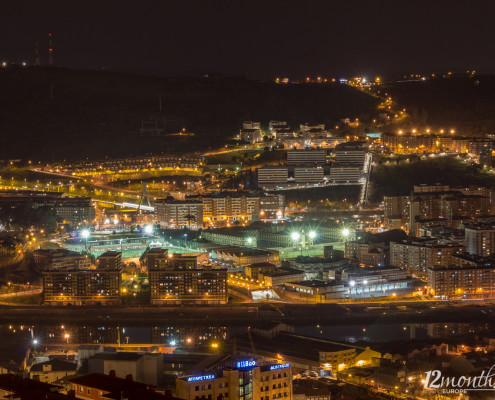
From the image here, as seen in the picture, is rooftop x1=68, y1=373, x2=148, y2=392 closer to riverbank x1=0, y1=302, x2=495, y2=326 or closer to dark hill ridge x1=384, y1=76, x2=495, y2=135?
riverbank x1=0, y1=302, x2=495, y2=326

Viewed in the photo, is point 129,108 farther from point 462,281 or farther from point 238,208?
point 462,281

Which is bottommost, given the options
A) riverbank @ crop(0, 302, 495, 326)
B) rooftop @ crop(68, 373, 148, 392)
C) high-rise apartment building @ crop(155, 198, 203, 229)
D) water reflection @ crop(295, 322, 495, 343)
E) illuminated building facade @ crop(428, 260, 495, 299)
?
water reflection @ crop(295, 322, 495, 343)

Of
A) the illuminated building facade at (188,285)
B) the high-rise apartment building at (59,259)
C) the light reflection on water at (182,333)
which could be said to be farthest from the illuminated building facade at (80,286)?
the light reflection on water at (182,333)

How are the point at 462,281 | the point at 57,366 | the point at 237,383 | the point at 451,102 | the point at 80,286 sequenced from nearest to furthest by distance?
the point at 237,383, the point at 57,366, the point at 462,281, the point at 80,286, the point at 451,102

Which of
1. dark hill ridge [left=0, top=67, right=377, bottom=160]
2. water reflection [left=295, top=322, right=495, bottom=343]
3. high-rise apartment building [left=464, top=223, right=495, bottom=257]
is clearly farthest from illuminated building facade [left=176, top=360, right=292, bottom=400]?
dark hill ridge [left=0, top=67, right=377, bottom=160]

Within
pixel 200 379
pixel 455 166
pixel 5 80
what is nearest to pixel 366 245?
pixel 455 166

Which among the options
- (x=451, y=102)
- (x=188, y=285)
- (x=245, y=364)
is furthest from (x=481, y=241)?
(x=451, y=102)

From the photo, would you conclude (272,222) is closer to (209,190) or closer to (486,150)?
(209,190)
